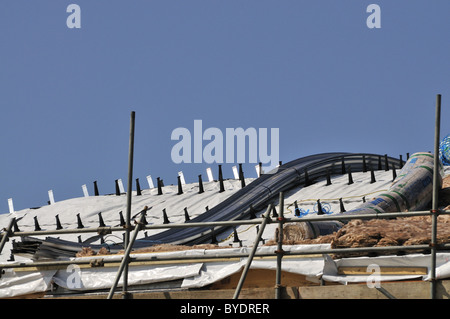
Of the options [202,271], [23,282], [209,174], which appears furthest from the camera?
[209,174]

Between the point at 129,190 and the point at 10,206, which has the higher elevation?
the point at 129,190

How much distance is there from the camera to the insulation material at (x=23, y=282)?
13570mm

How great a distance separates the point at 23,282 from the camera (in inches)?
540

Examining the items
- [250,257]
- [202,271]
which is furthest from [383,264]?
[202,271]

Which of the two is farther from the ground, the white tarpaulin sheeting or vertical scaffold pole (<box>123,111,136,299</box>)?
vertical scaffold pole (<box>123,111,136,299</box>)

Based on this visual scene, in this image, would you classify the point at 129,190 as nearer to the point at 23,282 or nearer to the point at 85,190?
the point at 23,282

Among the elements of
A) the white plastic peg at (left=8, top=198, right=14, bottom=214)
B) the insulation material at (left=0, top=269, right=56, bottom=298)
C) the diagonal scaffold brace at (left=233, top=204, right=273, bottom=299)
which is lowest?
the white plastic peg at (left=8, top=198, right=14, bottom=214)

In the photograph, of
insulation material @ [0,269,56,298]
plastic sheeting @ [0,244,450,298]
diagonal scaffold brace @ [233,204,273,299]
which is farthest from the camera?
insulation material @ [0,269,56,298]

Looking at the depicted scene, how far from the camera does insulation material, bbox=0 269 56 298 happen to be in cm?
1357

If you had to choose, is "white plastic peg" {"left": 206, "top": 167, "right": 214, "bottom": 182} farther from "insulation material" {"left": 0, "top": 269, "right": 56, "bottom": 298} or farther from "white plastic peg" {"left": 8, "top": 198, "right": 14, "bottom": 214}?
"insulation material" {"left": 0, "top": 269, "right": 56, "bottom": 298}

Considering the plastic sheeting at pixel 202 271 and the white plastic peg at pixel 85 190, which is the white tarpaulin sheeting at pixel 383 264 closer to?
the plastic sheeting at pixel 202 271

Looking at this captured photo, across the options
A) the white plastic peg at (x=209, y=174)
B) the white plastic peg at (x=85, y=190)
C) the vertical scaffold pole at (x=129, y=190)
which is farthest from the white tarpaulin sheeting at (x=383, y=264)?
the white plastic peg at (x=85, y=190)

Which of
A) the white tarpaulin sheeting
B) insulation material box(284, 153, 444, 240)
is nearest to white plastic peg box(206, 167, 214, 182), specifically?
insulation material box(284, 153, 444, 240)

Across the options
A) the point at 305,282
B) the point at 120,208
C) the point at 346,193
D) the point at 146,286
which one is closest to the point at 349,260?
the point at 305,282
